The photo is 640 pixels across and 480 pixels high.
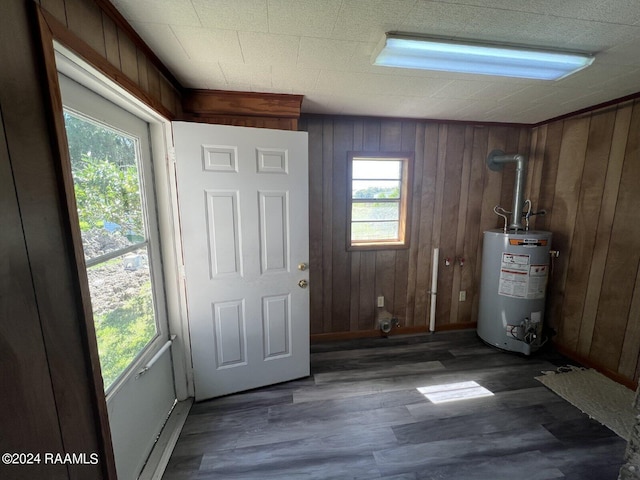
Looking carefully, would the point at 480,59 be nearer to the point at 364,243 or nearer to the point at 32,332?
the point at 364,243

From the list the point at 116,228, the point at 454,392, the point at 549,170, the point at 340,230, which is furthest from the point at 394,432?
the point at 549,170

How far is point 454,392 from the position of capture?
196cm

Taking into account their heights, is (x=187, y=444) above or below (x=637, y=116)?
below

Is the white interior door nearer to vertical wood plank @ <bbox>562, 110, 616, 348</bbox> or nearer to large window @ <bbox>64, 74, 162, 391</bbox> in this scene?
large window @ <bbox>64, 74, 162, 391</bbox>

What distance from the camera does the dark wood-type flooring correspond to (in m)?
1.40

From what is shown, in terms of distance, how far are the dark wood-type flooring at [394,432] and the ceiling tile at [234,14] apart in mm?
2204

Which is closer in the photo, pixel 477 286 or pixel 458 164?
pixel 458 164

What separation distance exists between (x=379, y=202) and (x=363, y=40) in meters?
1.59

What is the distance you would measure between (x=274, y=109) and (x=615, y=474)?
2.97 m

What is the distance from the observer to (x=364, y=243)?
268 cm

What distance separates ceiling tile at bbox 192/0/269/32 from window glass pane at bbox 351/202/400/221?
1.73m

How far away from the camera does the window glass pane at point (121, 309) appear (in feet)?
3.68

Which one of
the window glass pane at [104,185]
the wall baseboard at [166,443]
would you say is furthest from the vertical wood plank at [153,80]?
the wall baseboard at [166,443]

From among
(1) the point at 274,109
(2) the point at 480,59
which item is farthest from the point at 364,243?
(2) the point at 480,59
